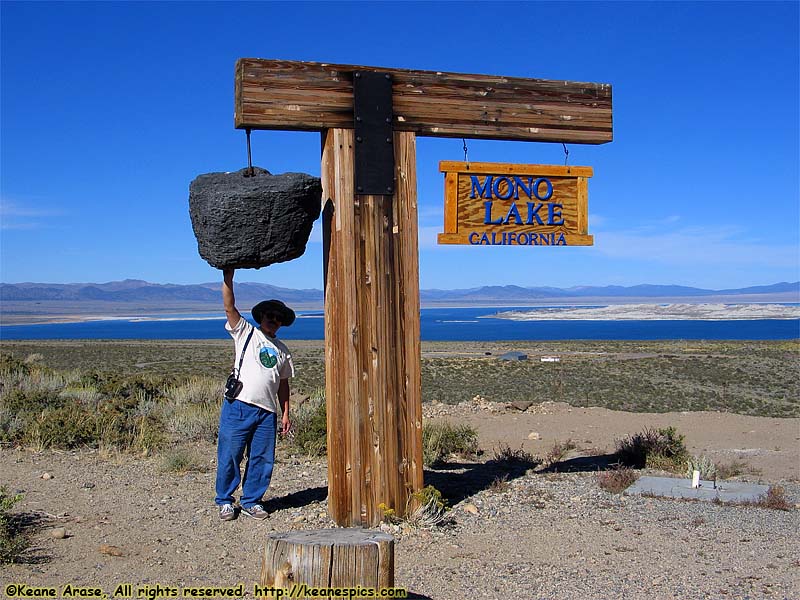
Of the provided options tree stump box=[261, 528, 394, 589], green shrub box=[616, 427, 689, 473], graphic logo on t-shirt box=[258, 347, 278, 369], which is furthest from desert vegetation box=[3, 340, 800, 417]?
tree stump box=[261, 528, 394, 589]

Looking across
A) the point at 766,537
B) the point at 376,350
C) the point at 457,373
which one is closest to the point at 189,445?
the point at 376,350

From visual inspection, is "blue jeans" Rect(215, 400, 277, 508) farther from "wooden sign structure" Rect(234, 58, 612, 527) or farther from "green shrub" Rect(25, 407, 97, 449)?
"green shrub" Rect(25, 407, 97, 449)


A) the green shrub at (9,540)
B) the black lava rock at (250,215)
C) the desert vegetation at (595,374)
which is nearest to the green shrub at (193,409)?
the desert vegetation at (595,374)

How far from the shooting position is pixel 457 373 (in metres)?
29.6

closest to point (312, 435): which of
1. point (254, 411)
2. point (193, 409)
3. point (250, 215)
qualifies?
point (193, 409)

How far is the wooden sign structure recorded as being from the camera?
6.23 m

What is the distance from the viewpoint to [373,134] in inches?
250

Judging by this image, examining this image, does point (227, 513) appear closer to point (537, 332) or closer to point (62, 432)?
point (62, 432)

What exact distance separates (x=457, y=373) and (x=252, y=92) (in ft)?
78.7

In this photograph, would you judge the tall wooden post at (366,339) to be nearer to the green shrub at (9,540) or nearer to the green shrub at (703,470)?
the green shrub at (9,540)

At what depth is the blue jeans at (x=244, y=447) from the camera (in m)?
6.55

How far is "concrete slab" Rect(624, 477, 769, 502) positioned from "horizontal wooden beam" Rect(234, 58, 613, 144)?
9.84 ft

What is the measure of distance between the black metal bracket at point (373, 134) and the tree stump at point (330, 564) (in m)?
3.15

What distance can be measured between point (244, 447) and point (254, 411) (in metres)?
0.30
